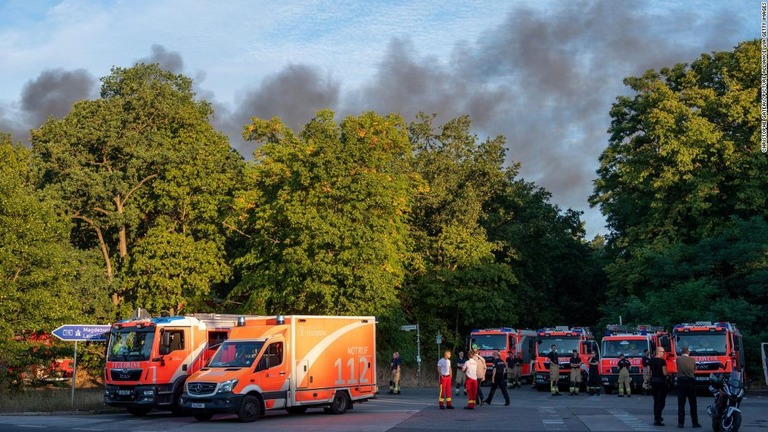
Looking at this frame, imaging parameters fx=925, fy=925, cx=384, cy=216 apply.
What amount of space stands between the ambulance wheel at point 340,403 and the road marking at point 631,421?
7.58 m

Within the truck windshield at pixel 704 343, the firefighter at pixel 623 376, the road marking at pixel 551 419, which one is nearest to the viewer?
the road marking at pixel 551 419

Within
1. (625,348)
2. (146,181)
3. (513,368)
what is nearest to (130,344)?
(625,348)

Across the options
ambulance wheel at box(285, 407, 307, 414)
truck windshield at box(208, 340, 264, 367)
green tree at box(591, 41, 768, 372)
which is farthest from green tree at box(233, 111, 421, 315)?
truck windshield at box(208, 340, 264, 367)

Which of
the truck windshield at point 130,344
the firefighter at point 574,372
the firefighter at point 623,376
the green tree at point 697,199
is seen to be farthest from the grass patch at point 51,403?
the green tree at point 697,199

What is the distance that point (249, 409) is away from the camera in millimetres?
23703

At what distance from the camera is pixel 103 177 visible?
53594 millimetres

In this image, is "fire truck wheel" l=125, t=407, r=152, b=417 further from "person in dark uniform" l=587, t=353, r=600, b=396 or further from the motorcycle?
"person in dark uniform" l=587, t=353, r=600, b=396

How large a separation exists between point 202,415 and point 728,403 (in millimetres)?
13038

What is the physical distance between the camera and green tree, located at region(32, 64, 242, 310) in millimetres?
52906

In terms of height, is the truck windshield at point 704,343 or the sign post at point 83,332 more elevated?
the sign post at point 83,332

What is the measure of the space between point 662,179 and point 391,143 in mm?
15638

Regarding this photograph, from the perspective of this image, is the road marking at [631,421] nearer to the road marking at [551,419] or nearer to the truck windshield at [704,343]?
the road marking at [551,419]

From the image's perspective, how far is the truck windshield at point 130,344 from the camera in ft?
88.1

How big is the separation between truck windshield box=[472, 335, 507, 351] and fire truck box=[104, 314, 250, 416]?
2209 cm
